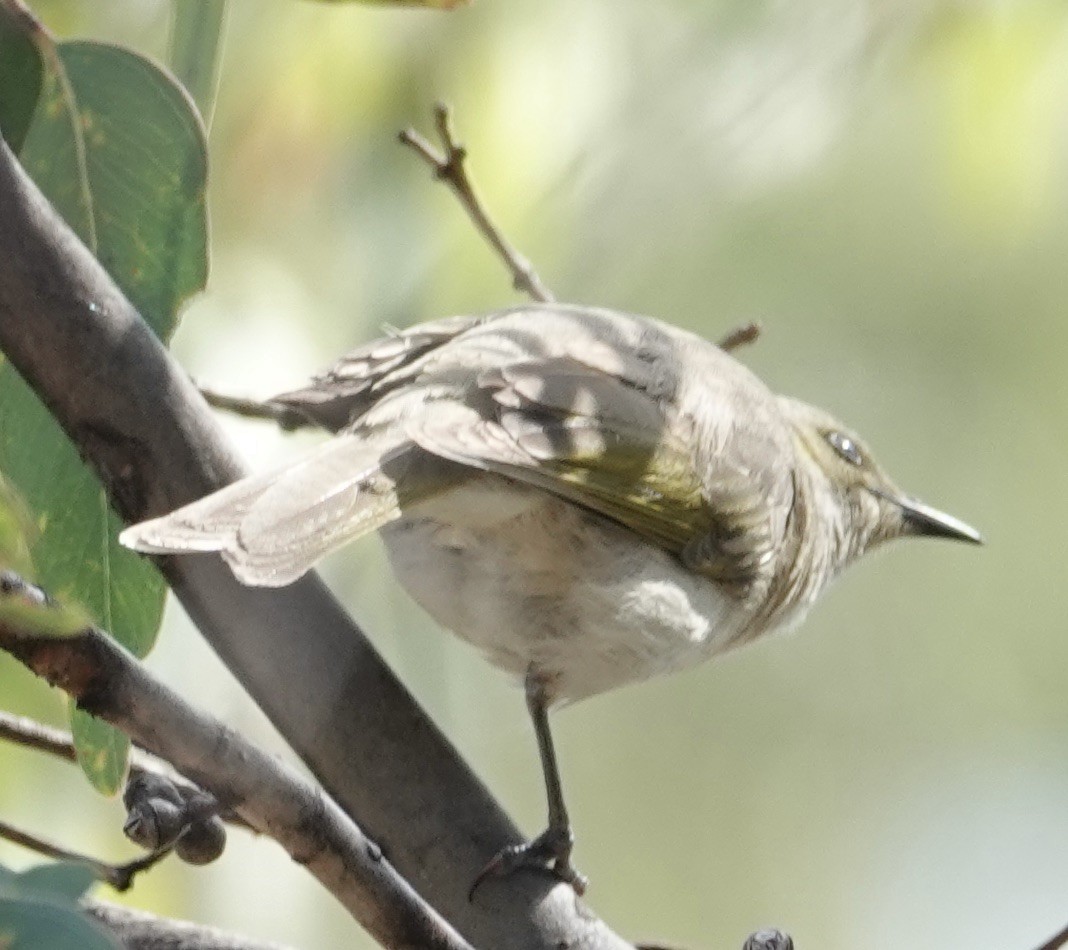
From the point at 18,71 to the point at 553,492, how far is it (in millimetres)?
907

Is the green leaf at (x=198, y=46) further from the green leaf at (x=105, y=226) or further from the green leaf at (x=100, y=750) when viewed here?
the green leaf at (x=100, y=750)

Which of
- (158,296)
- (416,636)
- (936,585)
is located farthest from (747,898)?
(158,296)

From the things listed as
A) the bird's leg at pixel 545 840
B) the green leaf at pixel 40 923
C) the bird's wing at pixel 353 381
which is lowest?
the bird's leg at pixel 545 840

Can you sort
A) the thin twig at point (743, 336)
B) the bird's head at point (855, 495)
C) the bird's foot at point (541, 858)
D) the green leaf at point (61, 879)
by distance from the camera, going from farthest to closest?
the bird's head at point (855, 495)
the thin twig at point (743, 336)
the bird's foot at point (541, 858)
the green leaf at point (61, 879)

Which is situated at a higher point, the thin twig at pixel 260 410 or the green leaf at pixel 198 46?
the green leaf at pixel 198 46

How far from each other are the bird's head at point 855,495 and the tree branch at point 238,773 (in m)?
2.28

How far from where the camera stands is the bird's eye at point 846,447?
3.56 metres

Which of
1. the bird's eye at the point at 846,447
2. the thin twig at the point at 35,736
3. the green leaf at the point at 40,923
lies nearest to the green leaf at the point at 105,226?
the thin twig at the point at 35,736

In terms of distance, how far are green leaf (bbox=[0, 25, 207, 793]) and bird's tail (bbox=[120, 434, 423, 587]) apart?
192mm

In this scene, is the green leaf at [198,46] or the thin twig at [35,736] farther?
the green leaf at [198,46]

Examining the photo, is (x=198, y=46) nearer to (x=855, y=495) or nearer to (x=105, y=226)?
(x=105, y=226)

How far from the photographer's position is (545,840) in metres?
1.97

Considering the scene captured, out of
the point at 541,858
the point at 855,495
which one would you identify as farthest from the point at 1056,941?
the point at 855,495

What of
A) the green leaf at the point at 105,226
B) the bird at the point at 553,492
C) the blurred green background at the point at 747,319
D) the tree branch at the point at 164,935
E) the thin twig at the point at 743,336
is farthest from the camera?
the blurred green background at the point at 747,319
